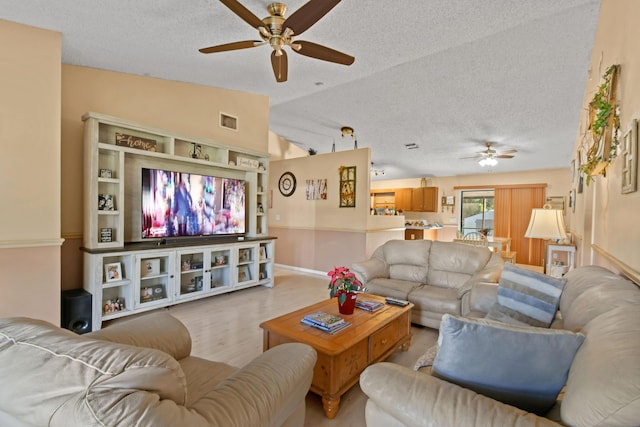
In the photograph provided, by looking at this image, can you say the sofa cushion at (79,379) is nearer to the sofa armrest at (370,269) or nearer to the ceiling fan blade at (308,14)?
the ceiling fan blade at (308,14)

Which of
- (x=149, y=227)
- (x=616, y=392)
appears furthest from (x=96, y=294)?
(x=616, y=392)

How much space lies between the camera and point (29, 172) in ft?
8.36

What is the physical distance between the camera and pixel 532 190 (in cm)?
729

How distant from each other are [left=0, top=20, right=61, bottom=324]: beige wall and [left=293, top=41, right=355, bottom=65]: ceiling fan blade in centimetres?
222

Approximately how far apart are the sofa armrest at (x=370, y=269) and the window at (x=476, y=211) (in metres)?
5.56

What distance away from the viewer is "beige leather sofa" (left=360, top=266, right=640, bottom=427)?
76cm

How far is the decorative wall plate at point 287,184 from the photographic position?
625cm

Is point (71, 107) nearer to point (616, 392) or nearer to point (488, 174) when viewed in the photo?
point (616, 392)

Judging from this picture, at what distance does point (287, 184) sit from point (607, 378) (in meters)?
5.84

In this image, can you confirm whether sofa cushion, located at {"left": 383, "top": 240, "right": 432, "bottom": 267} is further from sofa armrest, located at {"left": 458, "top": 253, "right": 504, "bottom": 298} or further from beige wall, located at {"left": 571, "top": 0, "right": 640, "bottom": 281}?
beige wall, located at {"left": 571, "top": 0, "right": 640, "bottom": 281}

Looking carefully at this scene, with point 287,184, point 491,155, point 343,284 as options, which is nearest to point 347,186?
point 287,184

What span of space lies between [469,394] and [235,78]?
4.05 m

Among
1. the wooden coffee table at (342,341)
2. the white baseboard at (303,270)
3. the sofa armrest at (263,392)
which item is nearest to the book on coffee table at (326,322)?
the wooden coffee table at (342,341)

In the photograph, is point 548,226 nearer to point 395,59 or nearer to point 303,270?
point 395,59
